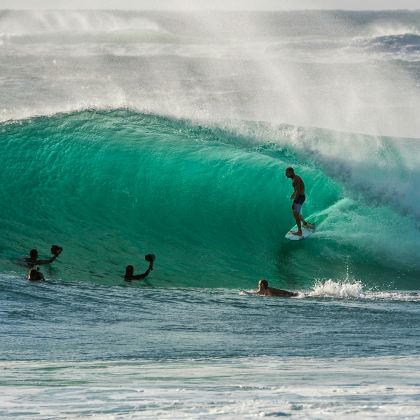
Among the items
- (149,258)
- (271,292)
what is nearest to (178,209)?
(149,258)

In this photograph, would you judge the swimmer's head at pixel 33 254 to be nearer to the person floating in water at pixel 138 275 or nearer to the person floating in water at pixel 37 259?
the person floating in water at pixel 37 259

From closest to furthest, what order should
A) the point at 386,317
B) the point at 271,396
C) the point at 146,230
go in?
the point at 271,396 < the point at 386,317 < the point at 146,230

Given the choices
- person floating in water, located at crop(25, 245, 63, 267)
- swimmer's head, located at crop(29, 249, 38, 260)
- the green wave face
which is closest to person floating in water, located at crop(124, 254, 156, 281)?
the green wave face

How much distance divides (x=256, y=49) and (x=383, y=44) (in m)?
5.65

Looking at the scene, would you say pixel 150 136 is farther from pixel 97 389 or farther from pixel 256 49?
pixel 256 49

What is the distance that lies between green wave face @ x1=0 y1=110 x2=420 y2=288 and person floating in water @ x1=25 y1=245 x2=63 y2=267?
131 mm

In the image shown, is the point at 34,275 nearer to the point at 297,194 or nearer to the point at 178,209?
the point at 297,194

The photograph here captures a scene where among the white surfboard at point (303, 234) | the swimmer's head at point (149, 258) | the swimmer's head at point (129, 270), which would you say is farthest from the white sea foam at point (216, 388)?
the white surfboard at point (303, 234)

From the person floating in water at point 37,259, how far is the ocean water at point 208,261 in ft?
0.53

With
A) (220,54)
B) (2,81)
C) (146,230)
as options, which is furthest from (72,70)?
(146,230)

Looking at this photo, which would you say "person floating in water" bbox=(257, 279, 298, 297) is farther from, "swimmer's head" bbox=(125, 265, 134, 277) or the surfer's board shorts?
the surfer's board shorts

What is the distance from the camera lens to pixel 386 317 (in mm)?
11031

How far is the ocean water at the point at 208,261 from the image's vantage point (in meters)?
6.90

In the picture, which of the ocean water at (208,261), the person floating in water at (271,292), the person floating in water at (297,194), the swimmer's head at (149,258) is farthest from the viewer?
the person floating in water at (297,194)
